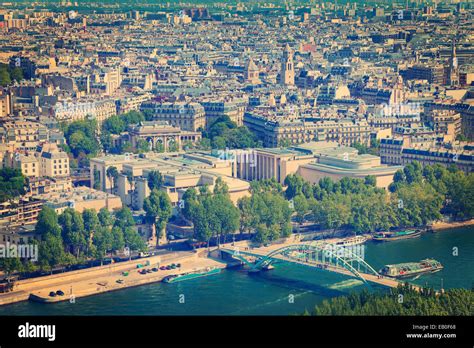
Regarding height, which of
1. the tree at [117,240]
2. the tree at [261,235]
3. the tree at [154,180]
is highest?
the tree at [154,180]

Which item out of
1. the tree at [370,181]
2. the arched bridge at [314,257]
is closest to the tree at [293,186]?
the tree at [370,181]

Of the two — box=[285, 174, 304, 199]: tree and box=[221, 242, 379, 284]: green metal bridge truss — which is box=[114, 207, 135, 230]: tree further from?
box=[285, 174, 304, 199]: tree

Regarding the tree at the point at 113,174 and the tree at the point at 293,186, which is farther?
the tree at the point at 113,174

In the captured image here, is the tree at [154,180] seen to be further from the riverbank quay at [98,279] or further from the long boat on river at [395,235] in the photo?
the long boat on river at [395,235]

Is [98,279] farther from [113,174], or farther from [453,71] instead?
[453,71]
